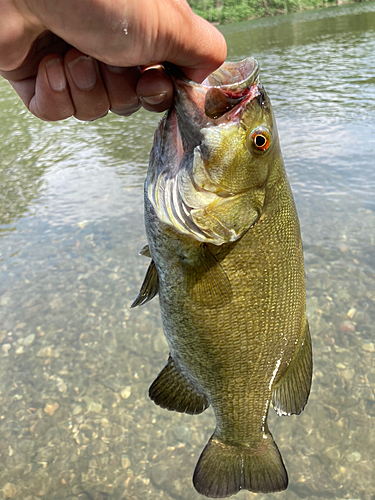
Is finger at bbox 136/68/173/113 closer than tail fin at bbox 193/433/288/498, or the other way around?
finger at bbox 136/68/173/113

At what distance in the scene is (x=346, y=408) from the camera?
361cm

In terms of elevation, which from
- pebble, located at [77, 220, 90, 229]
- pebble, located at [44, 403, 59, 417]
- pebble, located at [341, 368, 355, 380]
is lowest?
pebble, located at [341, 368, 355, 380]

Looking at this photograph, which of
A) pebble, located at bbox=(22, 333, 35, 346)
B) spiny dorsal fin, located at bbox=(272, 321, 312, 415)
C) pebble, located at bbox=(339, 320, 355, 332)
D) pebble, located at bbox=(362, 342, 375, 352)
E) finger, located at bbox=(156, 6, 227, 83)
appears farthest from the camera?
pebble, located at bbox=(22, 333, 35, 346)

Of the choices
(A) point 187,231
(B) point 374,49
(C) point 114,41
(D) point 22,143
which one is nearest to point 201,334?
(A) point 187,231

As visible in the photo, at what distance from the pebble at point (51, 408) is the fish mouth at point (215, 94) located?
130 inches

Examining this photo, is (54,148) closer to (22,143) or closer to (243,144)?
(22,143)

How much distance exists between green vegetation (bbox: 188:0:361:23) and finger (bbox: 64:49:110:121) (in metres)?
39.3

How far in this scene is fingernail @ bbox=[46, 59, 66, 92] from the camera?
71.3 inches

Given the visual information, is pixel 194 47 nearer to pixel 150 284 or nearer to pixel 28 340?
pixel 150 284

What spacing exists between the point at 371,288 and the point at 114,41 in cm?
413

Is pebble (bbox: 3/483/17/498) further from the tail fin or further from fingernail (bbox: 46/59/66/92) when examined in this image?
fingernail (bbox: 46/59/66/92)

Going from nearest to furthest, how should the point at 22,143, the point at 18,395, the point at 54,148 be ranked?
the point at 18,395 → the point at 54,148 → the point at 22,143

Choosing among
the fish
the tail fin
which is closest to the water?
the tail fin

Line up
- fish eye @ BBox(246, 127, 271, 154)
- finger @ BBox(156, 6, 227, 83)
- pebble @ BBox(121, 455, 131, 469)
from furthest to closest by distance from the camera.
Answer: pebble @ BBox(121, 455, 131, 469), fish eye @ BBox(246, 127, 271, 154), finger @ BBox(156, 6, 227, 83)
